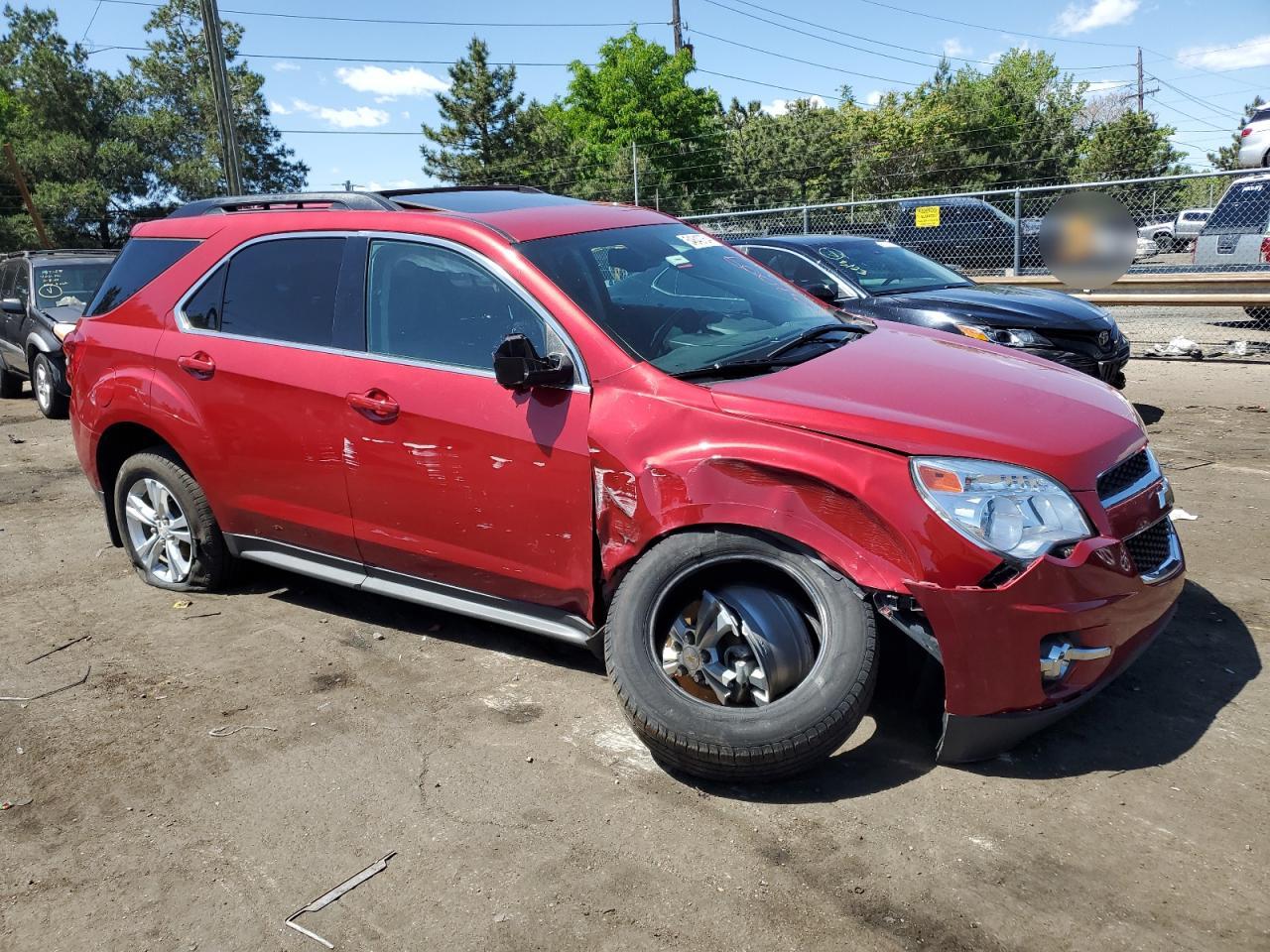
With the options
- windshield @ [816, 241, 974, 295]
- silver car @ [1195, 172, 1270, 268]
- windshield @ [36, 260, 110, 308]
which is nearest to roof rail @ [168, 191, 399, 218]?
windshield @ [816, 241, 974, 295]

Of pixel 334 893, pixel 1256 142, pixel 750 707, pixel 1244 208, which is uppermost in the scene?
pixel 1256 142

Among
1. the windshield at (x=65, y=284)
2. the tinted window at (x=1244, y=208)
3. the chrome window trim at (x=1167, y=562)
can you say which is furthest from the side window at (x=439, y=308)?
the tinted window at (x=1244, y=208)

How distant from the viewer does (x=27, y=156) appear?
42.8 metres

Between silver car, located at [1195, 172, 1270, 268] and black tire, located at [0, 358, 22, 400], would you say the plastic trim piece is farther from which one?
silver car, located at [1195, 172, 1270, 268]

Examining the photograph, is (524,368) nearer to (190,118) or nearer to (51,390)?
(51,390)

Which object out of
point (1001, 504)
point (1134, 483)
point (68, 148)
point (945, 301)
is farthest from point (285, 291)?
point (68, 148)

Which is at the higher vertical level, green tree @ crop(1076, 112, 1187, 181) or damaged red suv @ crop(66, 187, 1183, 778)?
green tree @ crop(1076, 112, 1187, 181)

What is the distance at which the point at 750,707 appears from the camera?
3113 millimetres

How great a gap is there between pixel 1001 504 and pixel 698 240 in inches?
81.1

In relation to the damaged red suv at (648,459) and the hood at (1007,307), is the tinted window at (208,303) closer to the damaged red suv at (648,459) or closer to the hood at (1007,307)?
the damaged red suv at (648,459)

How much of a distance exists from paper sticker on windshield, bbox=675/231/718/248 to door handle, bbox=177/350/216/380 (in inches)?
81.2

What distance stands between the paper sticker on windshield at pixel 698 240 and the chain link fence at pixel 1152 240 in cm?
752

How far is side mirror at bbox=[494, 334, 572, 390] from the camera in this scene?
3387 millimetres

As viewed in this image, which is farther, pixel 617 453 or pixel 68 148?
pixel 68 148
